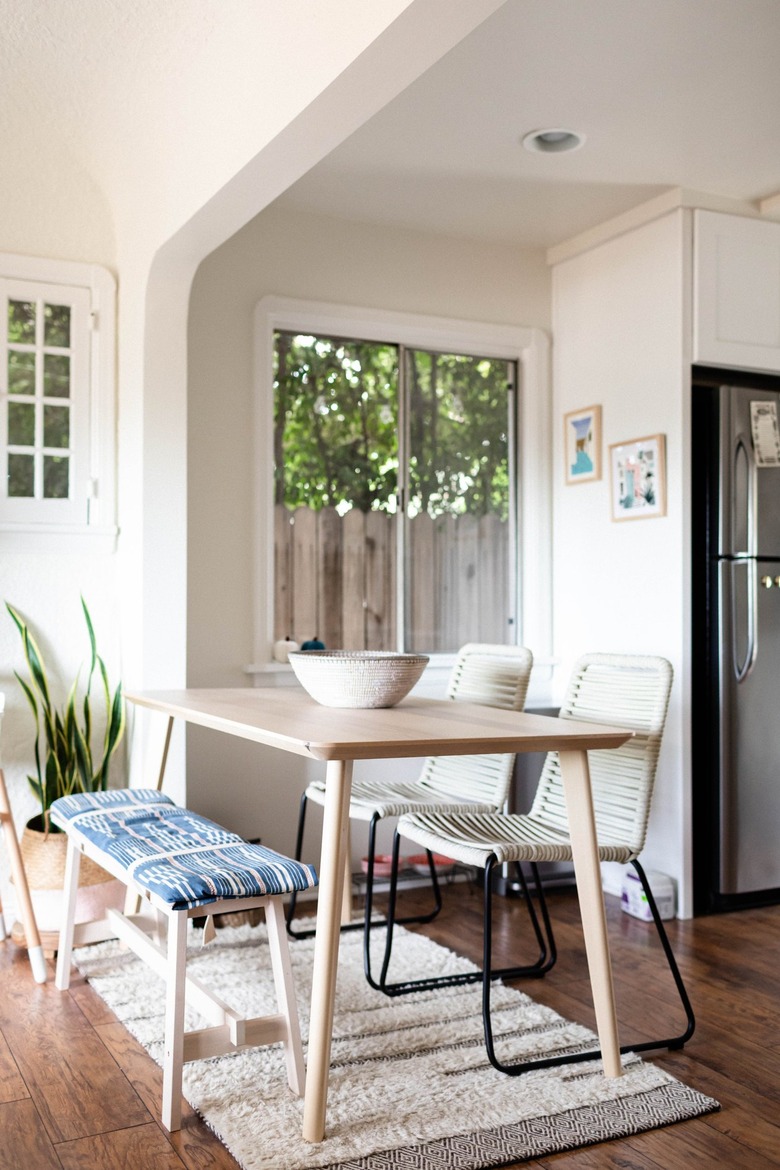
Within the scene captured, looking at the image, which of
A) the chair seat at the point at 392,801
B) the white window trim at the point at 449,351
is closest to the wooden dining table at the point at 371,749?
the chair seat at the point at 392,801

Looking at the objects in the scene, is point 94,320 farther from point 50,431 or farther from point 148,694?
point 148,694

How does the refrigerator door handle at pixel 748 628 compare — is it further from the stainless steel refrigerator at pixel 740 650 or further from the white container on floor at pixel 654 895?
the white container on floor at pixel 654 895

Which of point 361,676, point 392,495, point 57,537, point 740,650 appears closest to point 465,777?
point 361,676

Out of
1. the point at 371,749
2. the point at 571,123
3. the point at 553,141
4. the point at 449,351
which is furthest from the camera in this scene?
the point at 449,351

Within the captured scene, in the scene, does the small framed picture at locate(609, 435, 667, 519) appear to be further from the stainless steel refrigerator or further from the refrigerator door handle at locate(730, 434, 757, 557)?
the refrigerator door handle at locate(730, 434, 757, 557)

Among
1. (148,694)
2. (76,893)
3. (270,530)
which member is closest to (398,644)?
(270,530)

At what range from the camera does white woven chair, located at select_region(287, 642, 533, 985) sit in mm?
3113

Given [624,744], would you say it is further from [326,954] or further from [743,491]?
[743,491]

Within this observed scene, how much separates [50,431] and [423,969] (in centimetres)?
206

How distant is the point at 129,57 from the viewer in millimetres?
2922

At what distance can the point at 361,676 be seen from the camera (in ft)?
8.67

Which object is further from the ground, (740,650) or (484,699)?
(740,650)

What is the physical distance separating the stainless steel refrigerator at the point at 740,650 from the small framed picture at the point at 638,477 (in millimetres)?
139

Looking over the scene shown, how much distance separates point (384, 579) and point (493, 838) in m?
1.79
